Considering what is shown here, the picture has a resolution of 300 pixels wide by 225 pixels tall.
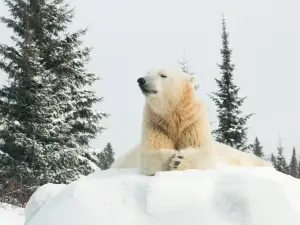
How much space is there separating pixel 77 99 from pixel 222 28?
821 cm

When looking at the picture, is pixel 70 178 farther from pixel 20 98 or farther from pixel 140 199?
pixel 140 199

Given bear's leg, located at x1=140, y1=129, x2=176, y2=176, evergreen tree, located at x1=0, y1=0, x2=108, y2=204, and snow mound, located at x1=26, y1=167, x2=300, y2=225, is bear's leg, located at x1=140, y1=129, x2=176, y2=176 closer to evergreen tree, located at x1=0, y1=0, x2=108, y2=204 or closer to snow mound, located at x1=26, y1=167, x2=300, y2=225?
snow mound, located at x1=26, y1=167, x2=300, y2=225

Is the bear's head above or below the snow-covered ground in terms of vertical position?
above

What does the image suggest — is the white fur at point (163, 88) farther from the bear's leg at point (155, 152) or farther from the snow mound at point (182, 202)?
the snow mound at point (182, 202)

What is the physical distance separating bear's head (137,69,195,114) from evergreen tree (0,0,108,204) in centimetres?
1129

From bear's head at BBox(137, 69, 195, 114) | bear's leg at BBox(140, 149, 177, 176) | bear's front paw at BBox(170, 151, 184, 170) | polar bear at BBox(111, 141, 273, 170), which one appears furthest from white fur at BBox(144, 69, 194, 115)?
polar bear at BBox(111, 141, 273, 170)

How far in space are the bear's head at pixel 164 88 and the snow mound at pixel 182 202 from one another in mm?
1211

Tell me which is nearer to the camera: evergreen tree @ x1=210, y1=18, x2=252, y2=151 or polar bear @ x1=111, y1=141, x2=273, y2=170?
polar bear @ x1=111, y1=141, x2=273, y2=170

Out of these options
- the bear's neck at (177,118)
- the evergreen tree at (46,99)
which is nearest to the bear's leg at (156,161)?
the bear's neck at (177,118)

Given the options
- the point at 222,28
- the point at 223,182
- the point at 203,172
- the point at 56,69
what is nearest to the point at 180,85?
the point at 203,172

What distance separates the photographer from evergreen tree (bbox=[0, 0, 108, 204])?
16.6m

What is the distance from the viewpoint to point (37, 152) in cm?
1641

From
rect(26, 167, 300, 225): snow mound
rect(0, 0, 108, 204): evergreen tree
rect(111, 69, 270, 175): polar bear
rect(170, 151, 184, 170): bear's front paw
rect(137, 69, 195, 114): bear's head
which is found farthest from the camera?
rect(0, 0, 108, 204): evergreen tree

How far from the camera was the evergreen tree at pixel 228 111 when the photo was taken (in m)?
20.7
